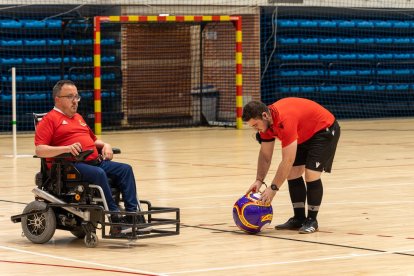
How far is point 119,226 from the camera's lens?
9.33 m

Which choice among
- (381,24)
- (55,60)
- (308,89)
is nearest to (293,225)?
(55,60)

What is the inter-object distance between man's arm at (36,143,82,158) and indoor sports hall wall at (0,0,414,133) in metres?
15.2

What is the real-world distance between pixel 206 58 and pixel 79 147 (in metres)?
18.5

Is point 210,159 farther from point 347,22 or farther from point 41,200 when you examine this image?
point 347,22

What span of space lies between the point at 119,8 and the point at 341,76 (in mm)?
6926

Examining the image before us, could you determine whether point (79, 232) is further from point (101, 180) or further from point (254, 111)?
point (254, 111)

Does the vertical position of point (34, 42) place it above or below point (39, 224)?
above

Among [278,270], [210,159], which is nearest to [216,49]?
[210,159]

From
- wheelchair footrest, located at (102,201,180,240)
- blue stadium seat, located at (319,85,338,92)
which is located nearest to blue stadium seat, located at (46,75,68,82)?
blue stadium seat, located at (319,85,338,92)

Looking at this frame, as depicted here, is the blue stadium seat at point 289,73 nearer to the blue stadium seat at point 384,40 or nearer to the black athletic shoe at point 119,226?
the blue stadium seat at point 384,40

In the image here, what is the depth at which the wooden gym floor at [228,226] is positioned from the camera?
27.7ft

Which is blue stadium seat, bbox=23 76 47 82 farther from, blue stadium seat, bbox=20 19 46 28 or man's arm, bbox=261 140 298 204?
man's arm, bbox=261 140 298 204

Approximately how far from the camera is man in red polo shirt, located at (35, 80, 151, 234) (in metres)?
9.50

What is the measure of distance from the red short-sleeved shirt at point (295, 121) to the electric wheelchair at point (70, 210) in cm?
126
